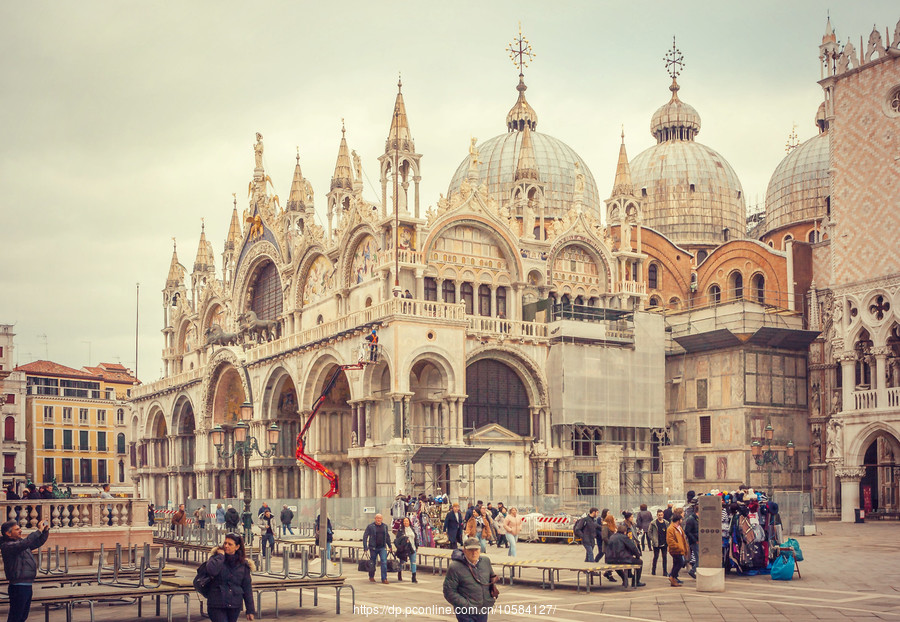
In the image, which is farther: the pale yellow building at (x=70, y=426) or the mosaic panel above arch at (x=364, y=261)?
the pale yellow building at (x=70, y=426)

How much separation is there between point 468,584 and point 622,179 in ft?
143

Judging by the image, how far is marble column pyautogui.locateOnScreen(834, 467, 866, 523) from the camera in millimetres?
41594

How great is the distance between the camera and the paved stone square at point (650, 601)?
16.4 m

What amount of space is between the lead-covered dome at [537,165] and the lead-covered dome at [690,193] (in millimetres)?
4051

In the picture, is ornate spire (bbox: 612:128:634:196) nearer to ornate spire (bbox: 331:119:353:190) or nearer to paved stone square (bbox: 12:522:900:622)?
ornate spire (bbox: 331:119:353:190)

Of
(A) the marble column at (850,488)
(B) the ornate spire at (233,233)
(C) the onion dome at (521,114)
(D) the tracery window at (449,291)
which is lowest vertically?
(A) the marble column at (850,488)

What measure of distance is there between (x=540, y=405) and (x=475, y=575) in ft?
111

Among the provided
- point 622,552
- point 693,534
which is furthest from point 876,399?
point 622,552

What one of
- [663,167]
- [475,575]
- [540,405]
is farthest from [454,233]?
[475,575]

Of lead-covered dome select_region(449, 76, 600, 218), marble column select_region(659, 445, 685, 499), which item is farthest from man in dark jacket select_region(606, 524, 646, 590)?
lead-covered dome select_region(449, 76, 600, 218)

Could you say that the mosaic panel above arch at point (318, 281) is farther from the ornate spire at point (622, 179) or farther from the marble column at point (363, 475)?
the ornate spire at point (622, 179)

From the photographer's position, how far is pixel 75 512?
77.6 feet

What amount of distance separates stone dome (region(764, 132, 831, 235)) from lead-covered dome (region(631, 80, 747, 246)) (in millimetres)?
3574

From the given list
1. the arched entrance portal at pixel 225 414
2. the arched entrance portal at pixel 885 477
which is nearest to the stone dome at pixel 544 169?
the arched entrance portal at pixel 225 414
